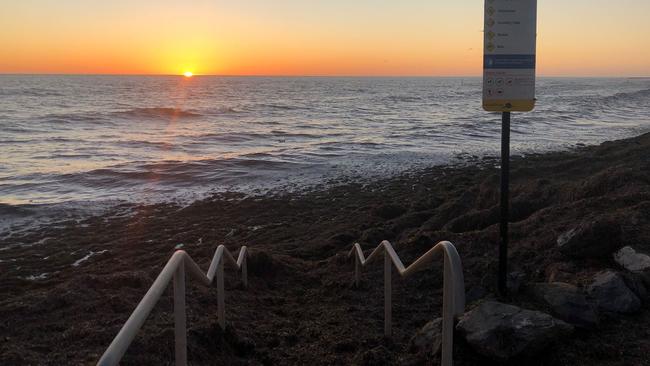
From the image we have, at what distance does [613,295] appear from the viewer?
406 cm

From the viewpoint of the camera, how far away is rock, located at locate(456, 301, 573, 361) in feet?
10.5

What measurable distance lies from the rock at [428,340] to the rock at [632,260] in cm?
191

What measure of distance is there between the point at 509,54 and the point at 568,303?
71.3 inches

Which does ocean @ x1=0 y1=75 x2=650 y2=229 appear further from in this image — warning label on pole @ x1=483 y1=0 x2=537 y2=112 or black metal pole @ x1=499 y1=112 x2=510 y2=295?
warning label on pole @ x1=483 y1=0 x2=537 y2=112

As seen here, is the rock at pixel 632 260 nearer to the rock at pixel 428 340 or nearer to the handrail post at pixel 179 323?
the rock at pixel 428 340

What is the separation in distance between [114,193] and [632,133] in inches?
1033

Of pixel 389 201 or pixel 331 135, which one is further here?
pixel 331 135

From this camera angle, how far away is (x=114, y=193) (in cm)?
1538

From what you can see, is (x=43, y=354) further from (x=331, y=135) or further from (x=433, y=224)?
(x=331, y=135)

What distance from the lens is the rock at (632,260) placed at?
450 centimetres

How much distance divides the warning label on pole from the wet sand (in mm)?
1523

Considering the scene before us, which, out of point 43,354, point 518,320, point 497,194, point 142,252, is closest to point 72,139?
point 142,252

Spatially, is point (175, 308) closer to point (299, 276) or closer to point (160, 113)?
point (299, 276)

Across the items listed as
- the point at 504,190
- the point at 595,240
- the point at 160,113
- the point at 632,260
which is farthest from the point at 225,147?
the point at 504,190
